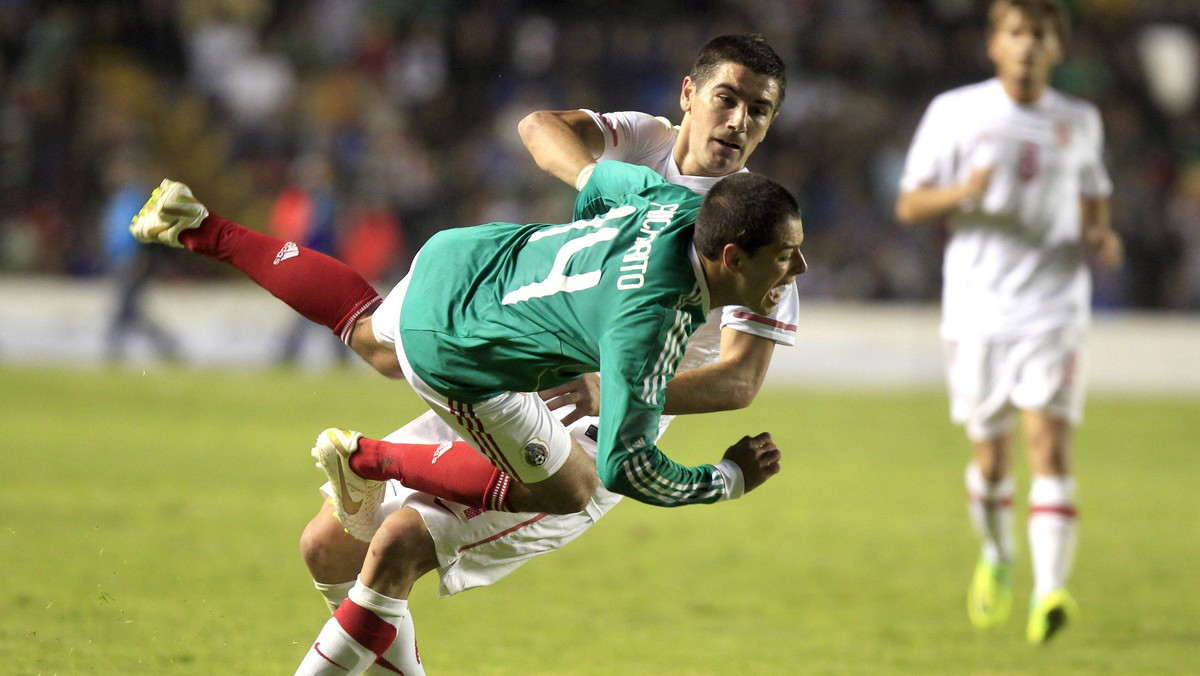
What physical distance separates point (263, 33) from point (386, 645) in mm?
14888

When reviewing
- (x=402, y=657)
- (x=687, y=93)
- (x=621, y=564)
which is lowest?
(x=621, y=564)

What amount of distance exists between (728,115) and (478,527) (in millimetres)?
1408

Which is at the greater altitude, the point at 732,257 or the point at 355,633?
the point at 732,257

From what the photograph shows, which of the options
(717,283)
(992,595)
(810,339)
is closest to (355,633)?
(717,283)

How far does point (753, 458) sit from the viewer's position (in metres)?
3.45

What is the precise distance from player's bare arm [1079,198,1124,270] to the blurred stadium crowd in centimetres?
875

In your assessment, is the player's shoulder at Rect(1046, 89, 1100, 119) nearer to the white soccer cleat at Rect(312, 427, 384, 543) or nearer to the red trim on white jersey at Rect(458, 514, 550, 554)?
the red trim on white jersey at Rect(458, 514, 550, 554)

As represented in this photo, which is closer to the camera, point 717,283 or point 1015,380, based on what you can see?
point 717,283

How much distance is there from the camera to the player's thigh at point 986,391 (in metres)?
6.07

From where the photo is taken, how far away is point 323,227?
15.0 meters

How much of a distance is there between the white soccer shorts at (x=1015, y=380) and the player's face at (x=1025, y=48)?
1.15 meters

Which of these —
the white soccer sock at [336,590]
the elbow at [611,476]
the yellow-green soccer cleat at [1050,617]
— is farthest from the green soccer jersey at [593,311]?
the yellow-green soccer cleat at [1050,617]

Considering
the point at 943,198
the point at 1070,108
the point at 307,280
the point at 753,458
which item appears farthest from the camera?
the point at 1070,108

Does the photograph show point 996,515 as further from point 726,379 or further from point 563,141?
point 563,141
